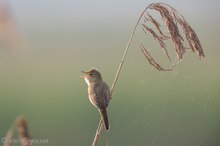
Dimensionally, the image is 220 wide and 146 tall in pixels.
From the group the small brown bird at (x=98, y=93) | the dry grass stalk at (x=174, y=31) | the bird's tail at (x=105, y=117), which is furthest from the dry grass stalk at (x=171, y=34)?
the small brown bird at (x=98, y=93)

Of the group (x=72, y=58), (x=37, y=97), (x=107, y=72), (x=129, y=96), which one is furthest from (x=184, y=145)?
(x=72, y=58)

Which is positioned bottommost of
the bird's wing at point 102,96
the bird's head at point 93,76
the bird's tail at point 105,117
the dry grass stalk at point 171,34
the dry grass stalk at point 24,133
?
the bird's tail at point 105,117

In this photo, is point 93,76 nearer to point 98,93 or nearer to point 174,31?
point 98,93

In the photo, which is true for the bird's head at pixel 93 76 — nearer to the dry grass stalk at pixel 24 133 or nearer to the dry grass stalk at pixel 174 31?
the dry grass stalk at pixel 174 31

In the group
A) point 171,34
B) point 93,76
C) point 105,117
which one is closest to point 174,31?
point 171,34

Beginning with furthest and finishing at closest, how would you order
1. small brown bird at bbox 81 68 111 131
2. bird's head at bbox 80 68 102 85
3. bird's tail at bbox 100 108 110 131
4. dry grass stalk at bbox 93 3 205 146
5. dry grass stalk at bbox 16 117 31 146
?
bird's head at bbox 80 68 102 85 → small brown bird at bbox 81 68 111 131 → bird's tail at bbox 100 108 110 131 → dry grass stalk at bbox 93 3 205 146 → dry grass stalk at bbox 16 117 31 146

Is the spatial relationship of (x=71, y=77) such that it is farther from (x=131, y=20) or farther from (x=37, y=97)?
(x=131, y=20)

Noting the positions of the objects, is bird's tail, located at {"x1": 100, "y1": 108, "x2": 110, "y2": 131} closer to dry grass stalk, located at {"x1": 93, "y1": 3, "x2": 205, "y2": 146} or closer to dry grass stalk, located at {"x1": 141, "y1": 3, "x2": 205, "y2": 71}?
dry grass stalk, located at {"x1": 93, "y1": 3, "x2": 205, "y2": 146}

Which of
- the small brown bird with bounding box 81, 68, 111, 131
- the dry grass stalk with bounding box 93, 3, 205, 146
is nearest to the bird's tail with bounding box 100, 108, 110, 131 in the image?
the small brown bird with bounding box 81, 68, 111, 131
